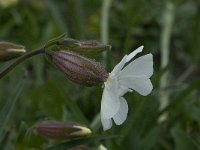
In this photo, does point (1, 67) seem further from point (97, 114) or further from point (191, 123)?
point (191, 123)

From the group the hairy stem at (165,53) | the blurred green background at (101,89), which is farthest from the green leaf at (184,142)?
the hairy stem at (165,53)

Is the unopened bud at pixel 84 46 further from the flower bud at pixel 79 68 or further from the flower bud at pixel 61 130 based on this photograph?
the flower bud at pixel 61 130

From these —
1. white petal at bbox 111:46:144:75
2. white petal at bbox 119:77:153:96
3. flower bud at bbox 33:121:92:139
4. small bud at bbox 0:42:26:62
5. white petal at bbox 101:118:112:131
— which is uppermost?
small bud at bbox 0:42:26:62

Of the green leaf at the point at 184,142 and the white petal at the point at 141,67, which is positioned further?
the green leaf at the point at 184,142

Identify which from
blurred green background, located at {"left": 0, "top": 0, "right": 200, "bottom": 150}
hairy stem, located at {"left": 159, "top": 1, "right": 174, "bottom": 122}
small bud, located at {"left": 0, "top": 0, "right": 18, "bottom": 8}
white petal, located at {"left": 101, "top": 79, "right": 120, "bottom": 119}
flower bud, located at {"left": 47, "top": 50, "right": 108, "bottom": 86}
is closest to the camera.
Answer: white petal, located at {"left": 101, "top": 79, "right": 120, "bottom": 119}

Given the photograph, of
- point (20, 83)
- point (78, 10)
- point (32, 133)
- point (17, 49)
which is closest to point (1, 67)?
point (20, 83)

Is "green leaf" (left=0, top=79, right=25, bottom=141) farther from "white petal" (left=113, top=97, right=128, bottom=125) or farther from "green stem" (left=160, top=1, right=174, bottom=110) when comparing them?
"green stem" (left=160, top=1, right=174, bottom=110)

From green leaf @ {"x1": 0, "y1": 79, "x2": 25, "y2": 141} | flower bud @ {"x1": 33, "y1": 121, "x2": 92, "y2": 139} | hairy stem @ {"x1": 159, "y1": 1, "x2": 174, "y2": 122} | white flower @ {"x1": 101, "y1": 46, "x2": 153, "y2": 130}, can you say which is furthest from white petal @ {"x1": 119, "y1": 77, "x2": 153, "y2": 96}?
hairy stem @ {"x1": 159, "y1": 1, "x2": 174, "y2": 122}
